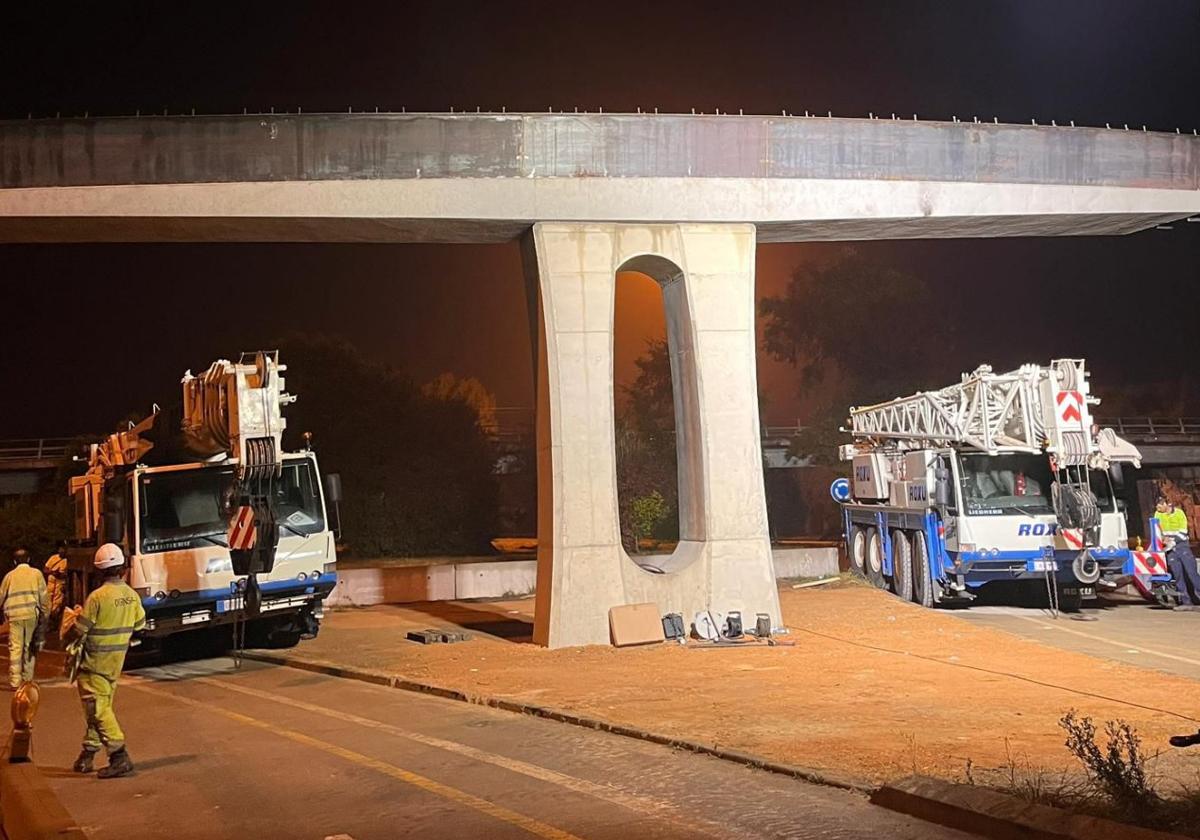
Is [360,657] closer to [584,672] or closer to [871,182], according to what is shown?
[584,672]

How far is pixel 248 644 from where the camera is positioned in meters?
18.0

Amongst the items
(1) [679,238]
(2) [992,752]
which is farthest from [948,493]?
(2) [992,752]

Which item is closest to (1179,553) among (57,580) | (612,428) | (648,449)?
(612,428)

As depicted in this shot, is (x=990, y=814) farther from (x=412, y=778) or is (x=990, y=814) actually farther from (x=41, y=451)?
(x=41, y=451)

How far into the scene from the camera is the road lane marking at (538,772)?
709cm

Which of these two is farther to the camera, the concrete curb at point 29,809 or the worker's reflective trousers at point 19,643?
the worker's reflective trousers at point 19,643

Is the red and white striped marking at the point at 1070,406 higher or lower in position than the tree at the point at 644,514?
higher

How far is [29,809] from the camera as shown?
6.77 metres

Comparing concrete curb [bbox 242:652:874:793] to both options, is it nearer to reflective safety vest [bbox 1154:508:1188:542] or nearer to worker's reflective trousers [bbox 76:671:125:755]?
worker's reflective trousers [bbox 76:671:125:755]

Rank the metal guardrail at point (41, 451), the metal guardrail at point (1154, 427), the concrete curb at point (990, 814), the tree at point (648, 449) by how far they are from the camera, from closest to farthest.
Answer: the concrete curb at point (990, 814)
the tree at point (648, 449)
the metal guardrail at point (41, 451)
the metal guardrail at point (1154, 427)

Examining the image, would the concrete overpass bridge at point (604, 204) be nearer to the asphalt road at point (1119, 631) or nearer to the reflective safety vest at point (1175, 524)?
the asphalt road at point (1119, 631)

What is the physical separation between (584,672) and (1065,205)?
9368mm

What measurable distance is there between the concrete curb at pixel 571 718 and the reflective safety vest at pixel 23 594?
131 inches

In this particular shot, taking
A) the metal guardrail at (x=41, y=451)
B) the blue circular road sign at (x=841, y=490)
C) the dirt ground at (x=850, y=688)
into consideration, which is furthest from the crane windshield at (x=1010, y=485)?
the metal guardrail at (x=41, y=451)
